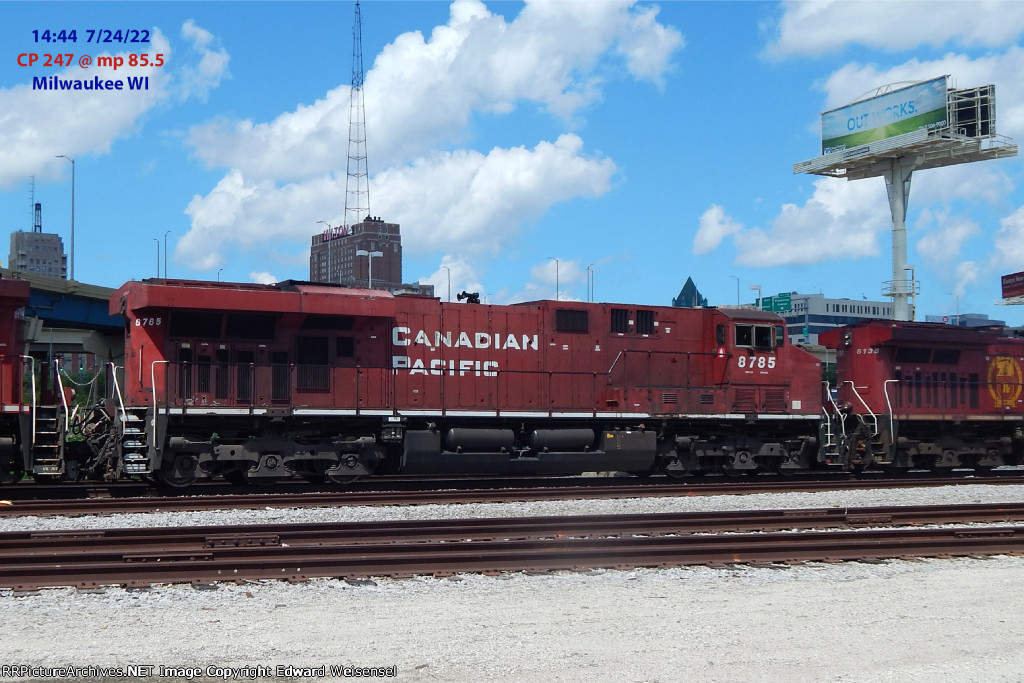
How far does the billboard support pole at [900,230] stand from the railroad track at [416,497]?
35996mm

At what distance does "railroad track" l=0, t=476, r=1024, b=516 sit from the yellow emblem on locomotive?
17.4 feet

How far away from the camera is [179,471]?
52.0 feet

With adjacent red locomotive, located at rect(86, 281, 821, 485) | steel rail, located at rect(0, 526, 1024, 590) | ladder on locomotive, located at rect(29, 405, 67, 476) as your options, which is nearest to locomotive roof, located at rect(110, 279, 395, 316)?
adjacent red locomotive, located at rect(86, 281, 821, 485)

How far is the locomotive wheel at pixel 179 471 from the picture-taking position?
1573 cm

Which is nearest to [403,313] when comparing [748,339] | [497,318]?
[497,318]

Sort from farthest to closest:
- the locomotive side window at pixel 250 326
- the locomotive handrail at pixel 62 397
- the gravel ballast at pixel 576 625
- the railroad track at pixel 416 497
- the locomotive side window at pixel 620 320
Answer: the locomotive side window at pixel 620 320 → the locomotive side window at pixel 250 326 → the locomotive handrail at pixel 62 397 → the railroad track at pixel 416 497 → the gravel ballast at pixel 576 625

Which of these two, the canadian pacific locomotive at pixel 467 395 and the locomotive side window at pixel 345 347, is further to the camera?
the locomotive side window at pixel 345 347

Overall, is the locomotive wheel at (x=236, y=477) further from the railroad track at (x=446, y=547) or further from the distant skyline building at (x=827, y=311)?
the distant skyline building at (x=827, y=311)

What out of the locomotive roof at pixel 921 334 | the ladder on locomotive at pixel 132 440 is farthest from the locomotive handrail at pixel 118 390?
the locomotive roof at pixel 921 334

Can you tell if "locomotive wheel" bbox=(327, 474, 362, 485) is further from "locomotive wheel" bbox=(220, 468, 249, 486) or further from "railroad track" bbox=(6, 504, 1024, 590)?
"railroad track" bbox=(6, 504, 1024, 590)

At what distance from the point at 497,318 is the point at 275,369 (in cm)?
448

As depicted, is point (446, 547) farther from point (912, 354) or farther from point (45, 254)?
point (45, 254)

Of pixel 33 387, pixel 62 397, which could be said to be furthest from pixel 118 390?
pixel 33 387

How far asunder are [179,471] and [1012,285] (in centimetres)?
7880
